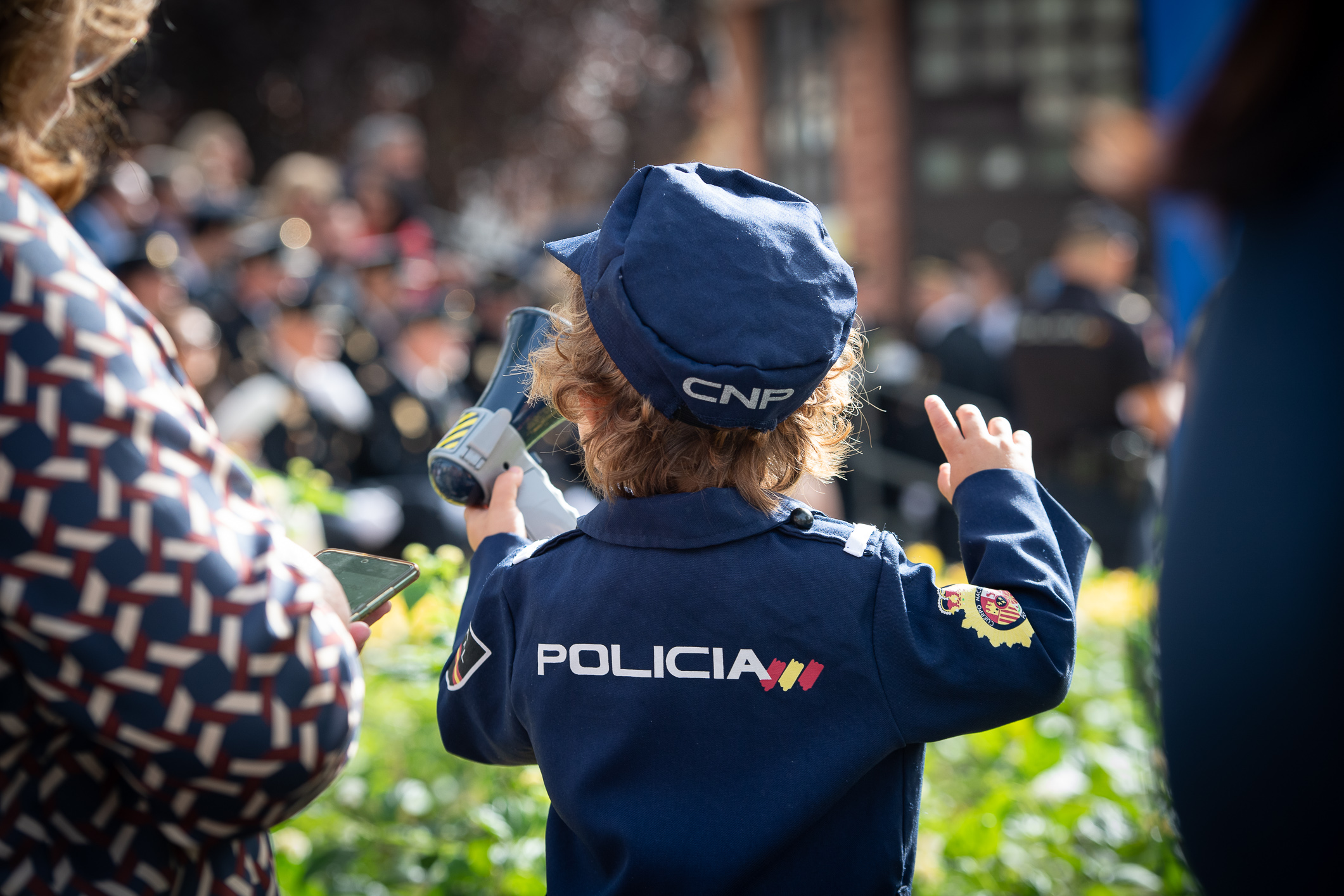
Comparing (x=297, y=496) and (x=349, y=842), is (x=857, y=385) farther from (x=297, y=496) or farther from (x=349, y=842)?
(x=297, y=496)

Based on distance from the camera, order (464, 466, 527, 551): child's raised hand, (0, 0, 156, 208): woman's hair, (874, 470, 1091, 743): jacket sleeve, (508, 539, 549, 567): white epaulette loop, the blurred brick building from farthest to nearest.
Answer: the blurred brick building, (464, 466, 527, 551): child's raised hand, (508, 539, 549, 567): white epaulette loop, (874, 470, 1091, 743): jacket sleeve, (0, 0, 156, 208): woman's hair

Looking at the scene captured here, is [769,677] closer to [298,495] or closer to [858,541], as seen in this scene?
[858,541]

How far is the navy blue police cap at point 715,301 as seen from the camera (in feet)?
4.03

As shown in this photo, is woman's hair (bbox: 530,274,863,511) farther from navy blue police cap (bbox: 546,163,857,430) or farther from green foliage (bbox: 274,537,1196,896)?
green foliage (bbox: 274,537,1196,896)

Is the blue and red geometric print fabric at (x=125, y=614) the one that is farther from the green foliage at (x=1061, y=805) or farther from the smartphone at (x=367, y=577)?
the green foliage at (x=1061, y=805)

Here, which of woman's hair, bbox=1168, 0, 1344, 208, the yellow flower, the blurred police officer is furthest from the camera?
the blurred police officer

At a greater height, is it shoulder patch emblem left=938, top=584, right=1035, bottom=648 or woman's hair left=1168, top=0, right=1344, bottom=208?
woman's hair left=1168, top=0, right=1344, bottom=208

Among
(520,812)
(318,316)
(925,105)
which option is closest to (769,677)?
(520,812)

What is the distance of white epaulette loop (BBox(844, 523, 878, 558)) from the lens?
129 centimetres

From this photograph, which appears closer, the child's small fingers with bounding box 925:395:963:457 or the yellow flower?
the child's small fingers with bounding box 925:395:963:457

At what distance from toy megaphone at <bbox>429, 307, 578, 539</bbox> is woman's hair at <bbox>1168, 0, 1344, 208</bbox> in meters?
0.90

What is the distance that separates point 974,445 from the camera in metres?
1.38

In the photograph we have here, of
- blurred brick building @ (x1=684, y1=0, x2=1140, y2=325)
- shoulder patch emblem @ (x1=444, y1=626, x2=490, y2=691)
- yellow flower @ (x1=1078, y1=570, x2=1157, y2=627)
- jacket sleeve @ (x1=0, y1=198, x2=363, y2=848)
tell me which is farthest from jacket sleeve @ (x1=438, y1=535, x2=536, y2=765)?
blurred brick building @ (x1=684, y1=0, x2=1140, y2=325)

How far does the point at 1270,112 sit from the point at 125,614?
965mm
